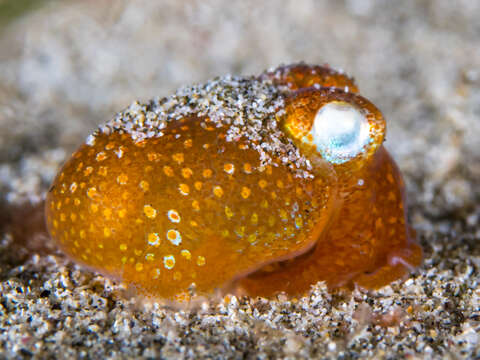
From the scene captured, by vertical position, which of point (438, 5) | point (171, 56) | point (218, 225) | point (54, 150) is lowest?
point (218, 225)

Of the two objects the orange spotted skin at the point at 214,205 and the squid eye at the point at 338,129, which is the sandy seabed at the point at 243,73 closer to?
the orange spotted skin at the point at 214,205

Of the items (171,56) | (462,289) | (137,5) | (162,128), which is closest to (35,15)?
(137,5)

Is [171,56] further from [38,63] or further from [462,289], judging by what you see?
[462,289]

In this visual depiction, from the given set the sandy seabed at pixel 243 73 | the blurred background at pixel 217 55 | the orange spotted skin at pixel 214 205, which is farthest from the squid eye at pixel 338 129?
the blurred background at pixel 217 55

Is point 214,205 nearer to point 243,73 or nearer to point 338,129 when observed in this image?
point 338,129

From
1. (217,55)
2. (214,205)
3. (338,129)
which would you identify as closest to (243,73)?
(217,55)
